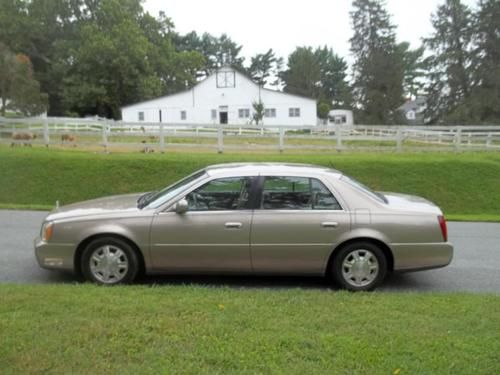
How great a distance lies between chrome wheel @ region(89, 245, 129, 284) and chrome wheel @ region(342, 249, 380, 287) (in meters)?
2.56

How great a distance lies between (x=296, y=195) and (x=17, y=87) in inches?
1403

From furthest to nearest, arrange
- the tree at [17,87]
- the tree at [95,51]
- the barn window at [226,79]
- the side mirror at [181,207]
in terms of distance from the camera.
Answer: the tree at [95,51], the barn window at [226,79], the tree at [17,87], the side mirror at [181,207]

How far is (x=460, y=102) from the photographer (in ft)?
168

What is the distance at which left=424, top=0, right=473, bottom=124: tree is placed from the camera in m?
51.3

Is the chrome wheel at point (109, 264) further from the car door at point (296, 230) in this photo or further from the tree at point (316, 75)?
the tree at point (316, 75)

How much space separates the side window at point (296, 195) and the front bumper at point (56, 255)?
2.30 meters

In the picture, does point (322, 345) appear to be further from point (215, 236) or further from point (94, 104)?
point (94, 104)

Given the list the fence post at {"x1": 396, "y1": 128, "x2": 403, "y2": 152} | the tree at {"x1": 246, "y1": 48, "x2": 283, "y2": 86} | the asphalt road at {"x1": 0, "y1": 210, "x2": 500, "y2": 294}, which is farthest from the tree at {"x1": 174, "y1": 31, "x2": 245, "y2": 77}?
the asphalt road at {"x1": 0, "y1": 210, "x2": 500, "y2": 294}

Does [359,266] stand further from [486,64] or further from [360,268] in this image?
[486,64]

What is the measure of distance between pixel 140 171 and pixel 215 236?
8.97 m

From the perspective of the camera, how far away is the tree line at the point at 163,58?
49.2 meters

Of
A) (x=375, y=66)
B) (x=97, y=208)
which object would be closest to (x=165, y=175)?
(x=97, y=208)

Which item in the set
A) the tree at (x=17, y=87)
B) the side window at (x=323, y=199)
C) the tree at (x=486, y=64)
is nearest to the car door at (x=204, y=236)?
the side window at (x=323, y=199)

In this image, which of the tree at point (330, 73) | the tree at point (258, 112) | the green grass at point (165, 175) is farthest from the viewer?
A: the tree at point (330, 73)
